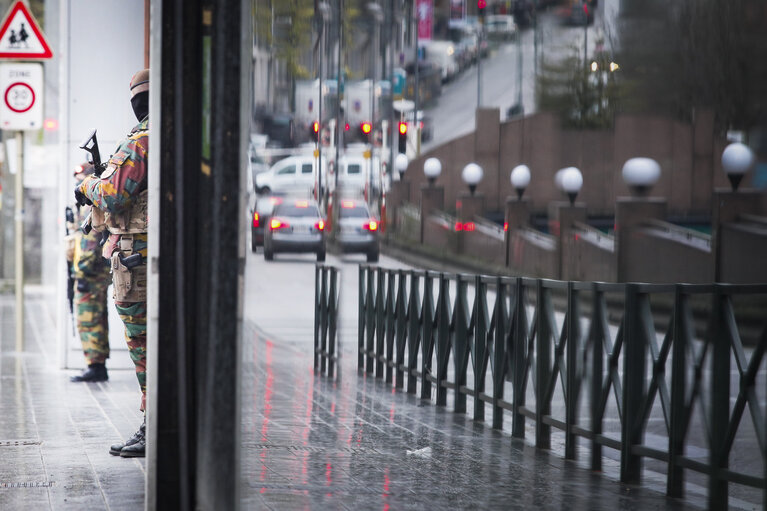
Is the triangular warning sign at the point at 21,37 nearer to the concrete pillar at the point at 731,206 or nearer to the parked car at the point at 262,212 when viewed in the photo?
the parked car at the point at 262,212

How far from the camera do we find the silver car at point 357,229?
1063 cm

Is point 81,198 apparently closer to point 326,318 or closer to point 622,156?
point 622,156

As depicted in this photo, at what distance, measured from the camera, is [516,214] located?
805 centimetres

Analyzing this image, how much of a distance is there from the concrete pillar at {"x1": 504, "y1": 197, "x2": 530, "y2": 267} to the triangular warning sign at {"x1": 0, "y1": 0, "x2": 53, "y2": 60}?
4.99m

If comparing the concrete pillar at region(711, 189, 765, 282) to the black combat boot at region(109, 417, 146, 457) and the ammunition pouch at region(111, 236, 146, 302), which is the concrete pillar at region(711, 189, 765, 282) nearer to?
the ammunition pouch at region(111, 236, 146, 302)

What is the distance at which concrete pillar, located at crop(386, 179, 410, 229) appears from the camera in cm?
930

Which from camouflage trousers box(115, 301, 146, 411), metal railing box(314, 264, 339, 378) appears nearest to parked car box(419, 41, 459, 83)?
camouflage trousers box(115, 301, 146, 411)

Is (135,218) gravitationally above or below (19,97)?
below

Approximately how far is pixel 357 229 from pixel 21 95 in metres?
3.22

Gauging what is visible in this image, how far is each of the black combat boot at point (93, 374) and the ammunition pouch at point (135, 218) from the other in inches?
144

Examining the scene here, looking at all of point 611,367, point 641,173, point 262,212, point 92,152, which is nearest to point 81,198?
point 92,152

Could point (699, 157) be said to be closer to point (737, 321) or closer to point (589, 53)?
point (589, 53)

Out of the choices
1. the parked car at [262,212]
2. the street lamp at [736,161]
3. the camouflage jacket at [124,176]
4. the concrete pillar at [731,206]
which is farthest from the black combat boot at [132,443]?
the street lamp at [736,161]

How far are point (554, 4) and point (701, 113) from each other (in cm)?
106
